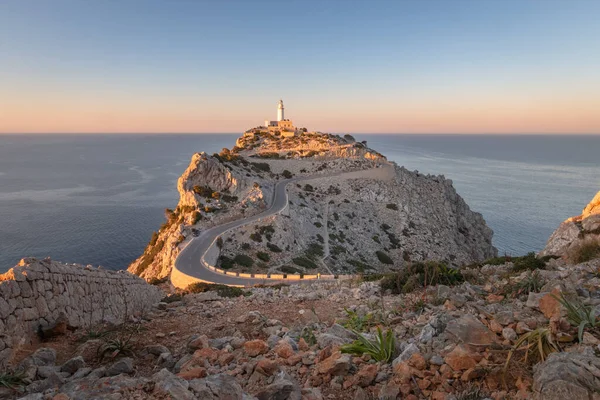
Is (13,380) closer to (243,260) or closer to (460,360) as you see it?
(460,360)

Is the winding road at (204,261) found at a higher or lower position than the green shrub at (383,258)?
higher

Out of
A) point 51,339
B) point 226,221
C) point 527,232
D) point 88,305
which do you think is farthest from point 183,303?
point 527,232

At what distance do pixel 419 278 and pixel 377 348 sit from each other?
6.13 m

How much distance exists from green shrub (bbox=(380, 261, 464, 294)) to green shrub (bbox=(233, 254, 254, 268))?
68.5 feet

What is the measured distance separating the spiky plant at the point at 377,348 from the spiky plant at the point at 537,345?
1499 mm

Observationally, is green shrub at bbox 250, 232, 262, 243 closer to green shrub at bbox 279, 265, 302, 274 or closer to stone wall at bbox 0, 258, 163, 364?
green shrub at bbox 279, 265, 302, 274

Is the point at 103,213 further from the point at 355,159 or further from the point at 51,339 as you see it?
the point at 51,339

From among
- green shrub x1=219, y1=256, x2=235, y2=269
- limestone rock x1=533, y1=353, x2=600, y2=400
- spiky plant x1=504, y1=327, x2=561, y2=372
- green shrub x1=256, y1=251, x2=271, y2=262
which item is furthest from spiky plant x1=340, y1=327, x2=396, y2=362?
green shrub x1=256, y1=251, x2=271, y2=262

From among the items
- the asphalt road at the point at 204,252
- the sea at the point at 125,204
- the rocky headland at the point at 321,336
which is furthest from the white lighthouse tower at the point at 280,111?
the rocky headland at the point at 321,336

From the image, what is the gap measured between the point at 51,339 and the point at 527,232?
6320cm

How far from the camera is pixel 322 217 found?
46375mm

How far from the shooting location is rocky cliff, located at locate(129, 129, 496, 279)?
34.6m

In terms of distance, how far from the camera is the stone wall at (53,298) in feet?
21.2

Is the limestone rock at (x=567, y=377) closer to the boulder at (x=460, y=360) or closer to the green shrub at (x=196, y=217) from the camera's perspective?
the boulder at (x=460, y=360)
